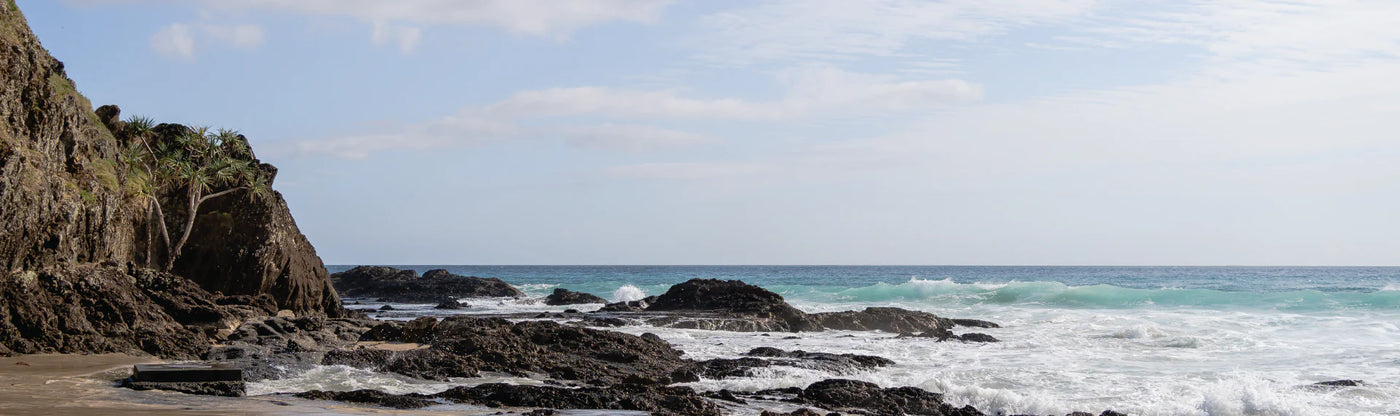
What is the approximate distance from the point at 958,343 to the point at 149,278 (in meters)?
16.2

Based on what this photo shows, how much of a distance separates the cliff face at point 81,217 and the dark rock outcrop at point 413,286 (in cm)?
2358

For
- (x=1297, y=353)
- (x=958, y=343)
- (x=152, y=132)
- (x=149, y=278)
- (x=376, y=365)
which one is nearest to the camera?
(x=376, y=365)

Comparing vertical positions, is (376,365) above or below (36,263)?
below

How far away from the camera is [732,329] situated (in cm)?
2633

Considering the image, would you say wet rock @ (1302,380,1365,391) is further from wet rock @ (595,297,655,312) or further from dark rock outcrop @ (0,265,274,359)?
wet rock @ (595,297,655,312)

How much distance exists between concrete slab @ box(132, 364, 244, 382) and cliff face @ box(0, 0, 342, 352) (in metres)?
3.30

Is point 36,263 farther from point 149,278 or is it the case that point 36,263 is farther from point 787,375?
point 787,375

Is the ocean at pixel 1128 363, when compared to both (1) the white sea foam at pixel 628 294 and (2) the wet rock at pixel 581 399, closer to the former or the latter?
(2) the wet rock at pixel 581 399

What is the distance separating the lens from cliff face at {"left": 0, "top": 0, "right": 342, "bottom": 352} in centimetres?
1434

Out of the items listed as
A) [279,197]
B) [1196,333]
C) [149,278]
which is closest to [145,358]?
[149,278]

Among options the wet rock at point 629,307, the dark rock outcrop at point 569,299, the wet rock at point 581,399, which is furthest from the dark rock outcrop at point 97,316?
the dark rock outcrop at point 569,299

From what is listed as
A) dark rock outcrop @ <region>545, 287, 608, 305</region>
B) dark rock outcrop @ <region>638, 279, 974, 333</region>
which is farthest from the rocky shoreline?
dark rock outcrop @ <region>545, 287, 608, 305</region>

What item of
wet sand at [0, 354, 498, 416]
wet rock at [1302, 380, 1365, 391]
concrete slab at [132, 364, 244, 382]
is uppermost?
concrete slab at [132, 364, 244, 382]

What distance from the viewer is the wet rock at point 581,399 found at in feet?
36.5
